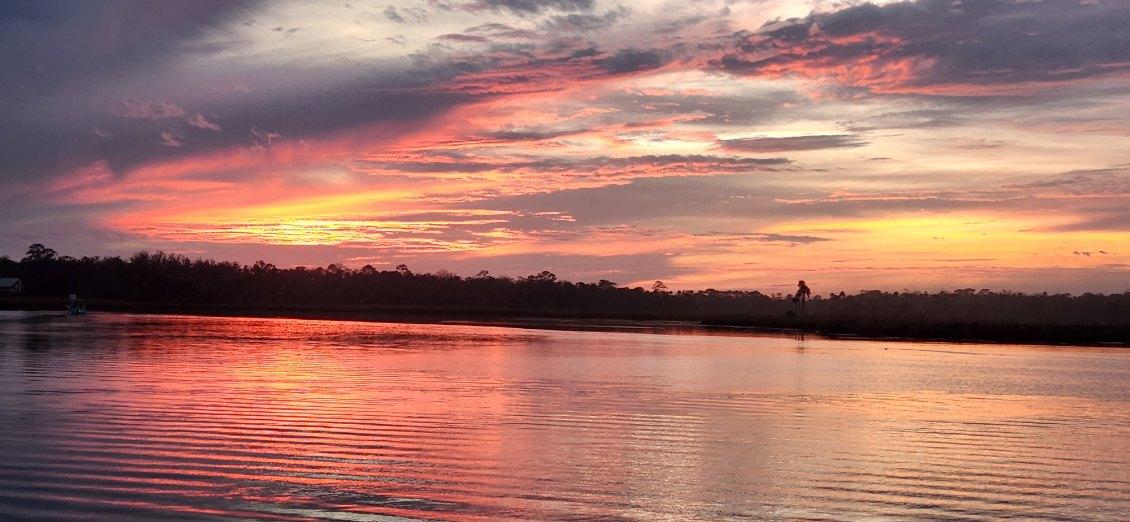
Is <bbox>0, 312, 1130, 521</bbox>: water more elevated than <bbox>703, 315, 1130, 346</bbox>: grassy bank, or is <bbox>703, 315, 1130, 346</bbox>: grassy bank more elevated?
<bbox>703, 315, 1130, 346</bbox>: grassy bank

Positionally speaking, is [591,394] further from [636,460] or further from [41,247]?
[41,247]

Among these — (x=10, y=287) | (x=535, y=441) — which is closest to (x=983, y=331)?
(x=535, y=441)

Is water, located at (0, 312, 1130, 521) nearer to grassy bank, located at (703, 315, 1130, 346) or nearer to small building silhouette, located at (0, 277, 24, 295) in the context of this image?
grassy bank, located at (703, 315, 1130, 346)

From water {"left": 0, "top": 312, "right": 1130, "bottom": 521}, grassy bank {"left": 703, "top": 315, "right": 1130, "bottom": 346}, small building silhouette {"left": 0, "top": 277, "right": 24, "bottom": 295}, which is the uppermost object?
small building silhouette {"left": 0, "top": 277, "right": 24, "bottom": 295}

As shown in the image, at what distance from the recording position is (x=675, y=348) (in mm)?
43469

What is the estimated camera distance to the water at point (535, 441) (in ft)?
34.2

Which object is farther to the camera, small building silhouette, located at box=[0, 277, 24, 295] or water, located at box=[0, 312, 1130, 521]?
small building silhouette, located at box=[0, 277, 24, 295]

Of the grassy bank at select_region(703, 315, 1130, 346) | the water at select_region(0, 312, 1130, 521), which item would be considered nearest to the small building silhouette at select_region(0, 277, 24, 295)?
the grassy bank at select_region(703, 315, 1130, 346)

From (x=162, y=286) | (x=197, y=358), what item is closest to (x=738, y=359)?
(x=197, y=358)

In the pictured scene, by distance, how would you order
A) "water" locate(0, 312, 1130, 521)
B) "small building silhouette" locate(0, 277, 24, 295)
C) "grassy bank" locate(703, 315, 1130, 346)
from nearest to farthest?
"water" locate(0, 312, 1130, 521), "grassy bank" locate(703, 315, 1130, 346), "small building silhouette" locate(0, 277, 24, 295)

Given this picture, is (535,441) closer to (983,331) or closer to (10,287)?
(983,331)

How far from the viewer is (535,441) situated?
14742mm

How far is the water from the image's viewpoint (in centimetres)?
1041

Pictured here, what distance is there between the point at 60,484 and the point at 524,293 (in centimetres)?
14170
